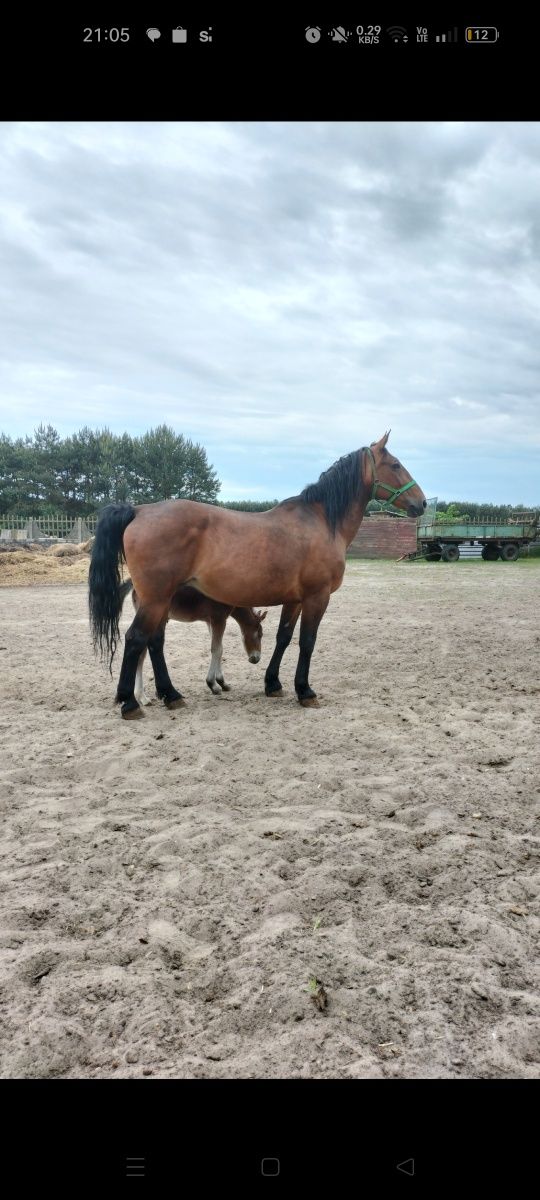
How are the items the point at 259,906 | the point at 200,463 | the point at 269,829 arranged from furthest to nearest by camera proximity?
the point at 200,463 < the point at 269,829 < the point at 259,906

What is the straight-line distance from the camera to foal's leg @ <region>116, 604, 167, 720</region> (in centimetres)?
461

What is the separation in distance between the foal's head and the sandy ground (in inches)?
26.3

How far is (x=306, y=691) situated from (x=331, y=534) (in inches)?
51.7

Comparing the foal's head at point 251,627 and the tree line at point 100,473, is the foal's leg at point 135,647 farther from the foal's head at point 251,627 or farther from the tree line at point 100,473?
the tree line at point 100,473

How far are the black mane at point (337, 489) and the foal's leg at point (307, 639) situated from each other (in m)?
0.63

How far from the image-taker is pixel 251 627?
5.81 metres

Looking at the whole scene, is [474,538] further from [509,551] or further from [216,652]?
[216,652]
